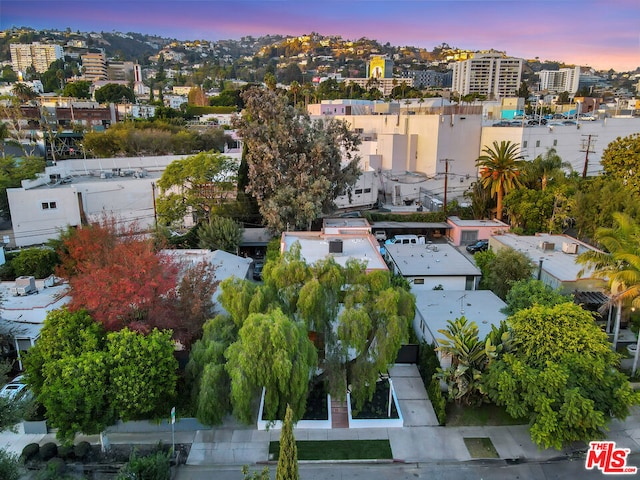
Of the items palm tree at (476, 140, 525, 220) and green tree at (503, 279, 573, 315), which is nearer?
green tree at (503, 279, 573, 315)

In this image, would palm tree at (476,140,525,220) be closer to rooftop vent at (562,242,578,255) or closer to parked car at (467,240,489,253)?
parked car at (467,240,489,253)

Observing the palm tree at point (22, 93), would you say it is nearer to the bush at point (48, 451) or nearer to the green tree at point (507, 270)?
the bush at point (48, 451)

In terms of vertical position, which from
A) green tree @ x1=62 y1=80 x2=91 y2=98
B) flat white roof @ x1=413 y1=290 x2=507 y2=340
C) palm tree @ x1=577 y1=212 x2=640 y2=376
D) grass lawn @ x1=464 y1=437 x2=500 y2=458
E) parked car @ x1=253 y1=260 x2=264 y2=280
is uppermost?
green tree @ x1=62 y1=80 x2=91 y2=98

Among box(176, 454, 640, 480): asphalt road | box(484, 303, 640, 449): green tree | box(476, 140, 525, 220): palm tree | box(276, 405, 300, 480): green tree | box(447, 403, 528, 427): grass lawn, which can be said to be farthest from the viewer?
box(476, 140, 525, 220): palm tree

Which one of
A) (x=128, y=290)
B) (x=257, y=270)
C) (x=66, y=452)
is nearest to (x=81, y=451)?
(x=66, y=452)

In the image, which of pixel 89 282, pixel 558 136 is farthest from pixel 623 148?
pixel 89 282

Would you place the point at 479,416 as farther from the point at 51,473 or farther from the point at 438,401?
the point at 51,473

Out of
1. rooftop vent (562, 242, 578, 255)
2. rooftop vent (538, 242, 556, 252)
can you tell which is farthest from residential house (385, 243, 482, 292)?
rooftop vent (562, 242, 578, 255)

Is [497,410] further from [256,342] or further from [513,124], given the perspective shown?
[513,124]

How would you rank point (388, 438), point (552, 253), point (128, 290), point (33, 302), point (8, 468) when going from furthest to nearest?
point (552, 253) → point (33, 302) → point (128, 290) → point (388, 438) → point (8, 468)
